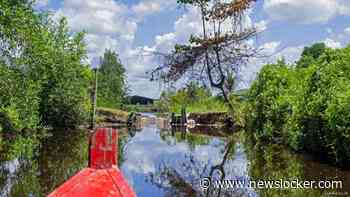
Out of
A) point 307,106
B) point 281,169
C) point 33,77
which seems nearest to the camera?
point 281,169

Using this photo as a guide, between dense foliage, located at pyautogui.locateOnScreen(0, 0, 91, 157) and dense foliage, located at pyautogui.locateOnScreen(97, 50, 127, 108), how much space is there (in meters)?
21.0

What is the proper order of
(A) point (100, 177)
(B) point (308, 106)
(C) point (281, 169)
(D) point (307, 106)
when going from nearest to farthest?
(A) point (100, 177) < (C) point (281, 169) < (B) point (308, 106) < (D) point (307, 106)

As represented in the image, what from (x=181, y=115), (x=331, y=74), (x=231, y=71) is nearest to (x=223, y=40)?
(x=231, y=71)

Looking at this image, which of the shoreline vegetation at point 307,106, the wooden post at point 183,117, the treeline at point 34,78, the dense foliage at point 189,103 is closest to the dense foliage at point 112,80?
the dense foliage at point 189,103

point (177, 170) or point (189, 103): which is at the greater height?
point (189, 103)

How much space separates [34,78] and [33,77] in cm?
33

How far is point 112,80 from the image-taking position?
213 ft

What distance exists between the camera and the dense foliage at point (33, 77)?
16.4m

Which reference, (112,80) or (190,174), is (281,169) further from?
(112,80)

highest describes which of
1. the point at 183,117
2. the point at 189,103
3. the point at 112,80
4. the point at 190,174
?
the point at 112,80

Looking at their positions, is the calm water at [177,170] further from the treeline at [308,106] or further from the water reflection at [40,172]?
the treeline at [308,106]

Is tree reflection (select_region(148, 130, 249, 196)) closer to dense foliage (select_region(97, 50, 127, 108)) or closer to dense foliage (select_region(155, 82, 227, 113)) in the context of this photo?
dense foliage (select_region(155, 82, 227, 113))

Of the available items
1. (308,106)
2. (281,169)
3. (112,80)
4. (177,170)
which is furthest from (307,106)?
(112,80)

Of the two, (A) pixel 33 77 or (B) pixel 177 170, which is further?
(A) pixel 33 77
